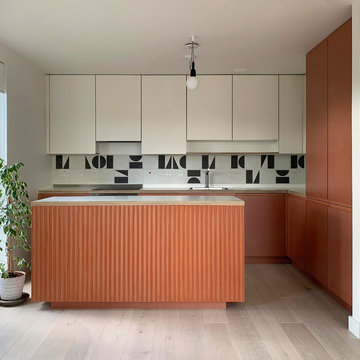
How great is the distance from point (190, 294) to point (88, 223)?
3.42 feet

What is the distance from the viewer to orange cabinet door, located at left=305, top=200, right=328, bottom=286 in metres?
3.74

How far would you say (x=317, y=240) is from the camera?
393 centimetres

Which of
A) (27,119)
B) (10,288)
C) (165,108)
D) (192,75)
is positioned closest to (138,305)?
(10,288)

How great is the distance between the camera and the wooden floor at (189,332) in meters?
2.59

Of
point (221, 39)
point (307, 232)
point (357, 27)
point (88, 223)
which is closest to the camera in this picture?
point (357, 27)

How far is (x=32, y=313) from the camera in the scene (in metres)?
3.33

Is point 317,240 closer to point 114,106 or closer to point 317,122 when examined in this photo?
point 317,122

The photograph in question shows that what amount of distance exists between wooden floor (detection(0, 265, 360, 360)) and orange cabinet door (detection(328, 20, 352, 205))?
3.38 feet

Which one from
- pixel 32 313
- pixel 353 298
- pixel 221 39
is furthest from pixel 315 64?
pixel 32 313

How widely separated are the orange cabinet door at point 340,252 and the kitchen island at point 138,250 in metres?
0.84

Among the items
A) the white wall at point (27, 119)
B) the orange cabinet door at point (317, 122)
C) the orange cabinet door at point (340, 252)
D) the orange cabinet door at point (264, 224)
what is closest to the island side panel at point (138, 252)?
the orange cabinet door at point (340, 252)

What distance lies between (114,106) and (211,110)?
4.25 feet

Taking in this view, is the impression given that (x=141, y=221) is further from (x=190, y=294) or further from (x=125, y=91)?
(x=125, y=91)

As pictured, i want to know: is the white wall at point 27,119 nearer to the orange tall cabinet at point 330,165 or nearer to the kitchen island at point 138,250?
the kitchen island at point 138,250
